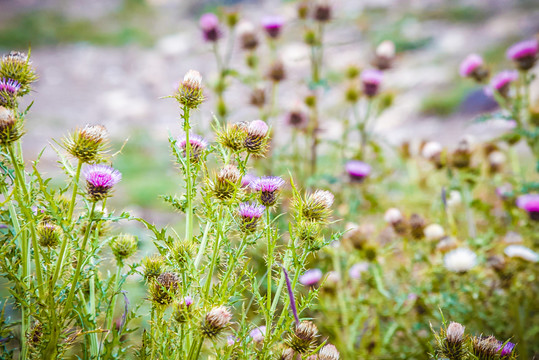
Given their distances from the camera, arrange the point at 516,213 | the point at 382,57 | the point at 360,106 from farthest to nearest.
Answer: the point at 360,106
the point at 382,57
the point at 516,213

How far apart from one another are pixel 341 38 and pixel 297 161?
4218 millimetres

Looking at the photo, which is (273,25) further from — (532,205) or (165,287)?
(165,287)

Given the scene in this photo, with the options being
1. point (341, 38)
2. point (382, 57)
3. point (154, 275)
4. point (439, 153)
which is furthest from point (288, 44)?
point (154, 275)

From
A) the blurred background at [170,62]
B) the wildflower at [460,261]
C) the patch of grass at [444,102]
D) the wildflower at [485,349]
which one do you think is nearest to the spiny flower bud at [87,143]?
the wildflower at [485,349]

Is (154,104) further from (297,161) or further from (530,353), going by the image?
(530,353)

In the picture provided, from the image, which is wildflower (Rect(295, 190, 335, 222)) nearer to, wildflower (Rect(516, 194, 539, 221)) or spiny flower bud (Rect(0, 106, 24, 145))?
spiny flower bud (Rect(0, 106, 24, 145))

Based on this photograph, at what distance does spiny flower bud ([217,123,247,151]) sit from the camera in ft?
1.79

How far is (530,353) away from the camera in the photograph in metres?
1.01

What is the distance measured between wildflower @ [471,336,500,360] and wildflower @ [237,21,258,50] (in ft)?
4.28

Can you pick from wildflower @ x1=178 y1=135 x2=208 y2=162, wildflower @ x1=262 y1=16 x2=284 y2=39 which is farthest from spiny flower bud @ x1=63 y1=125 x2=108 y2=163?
wildflower @ x1=262 y1=16 x2=284 y2=39

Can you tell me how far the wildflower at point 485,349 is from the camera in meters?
0.49

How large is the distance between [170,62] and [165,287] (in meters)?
5.19

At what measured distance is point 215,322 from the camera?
46 cm

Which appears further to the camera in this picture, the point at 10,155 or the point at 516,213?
the point at 516,213
